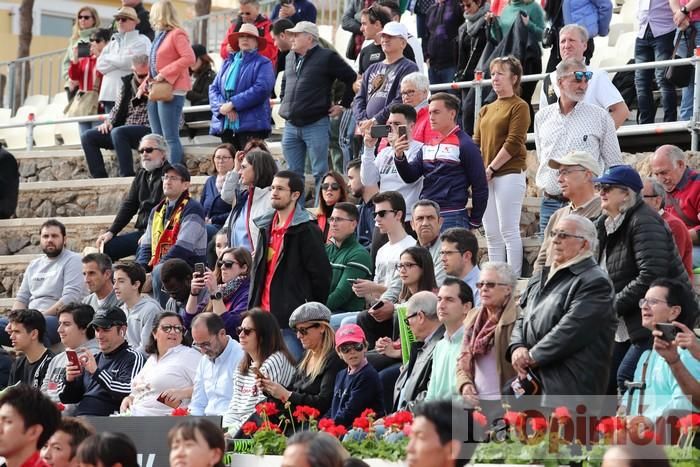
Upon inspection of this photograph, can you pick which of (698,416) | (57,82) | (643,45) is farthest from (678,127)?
(57,82)

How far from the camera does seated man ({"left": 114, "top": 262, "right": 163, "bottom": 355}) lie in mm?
13797

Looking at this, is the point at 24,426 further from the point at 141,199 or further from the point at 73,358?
the point at 141,199

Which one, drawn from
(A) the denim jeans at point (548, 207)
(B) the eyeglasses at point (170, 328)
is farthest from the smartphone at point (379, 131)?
(B) the eyeglasses at point (170, 328)

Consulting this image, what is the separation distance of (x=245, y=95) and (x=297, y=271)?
3.97m

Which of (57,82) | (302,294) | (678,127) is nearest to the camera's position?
(302,294)

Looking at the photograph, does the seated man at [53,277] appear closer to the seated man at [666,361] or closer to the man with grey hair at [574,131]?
the man with grey hair at [574,131]

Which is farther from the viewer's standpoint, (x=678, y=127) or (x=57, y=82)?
(x=57, y=82)

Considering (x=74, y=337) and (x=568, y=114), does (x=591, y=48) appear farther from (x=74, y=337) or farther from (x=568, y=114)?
(x=74, y=337)

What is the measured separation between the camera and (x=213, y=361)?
40.3ft

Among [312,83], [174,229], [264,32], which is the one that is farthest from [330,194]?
[264,32]

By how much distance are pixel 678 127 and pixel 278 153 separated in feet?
15.0

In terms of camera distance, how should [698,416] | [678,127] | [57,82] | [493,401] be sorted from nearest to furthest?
[698,416], [493,401], [678,127], [57,82]

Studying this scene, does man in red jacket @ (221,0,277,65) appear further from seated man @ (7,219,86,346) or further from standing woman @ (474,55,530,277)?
standing woman @ (474,55,530,277)

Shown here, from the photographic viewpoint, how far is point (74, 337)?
13602mm
